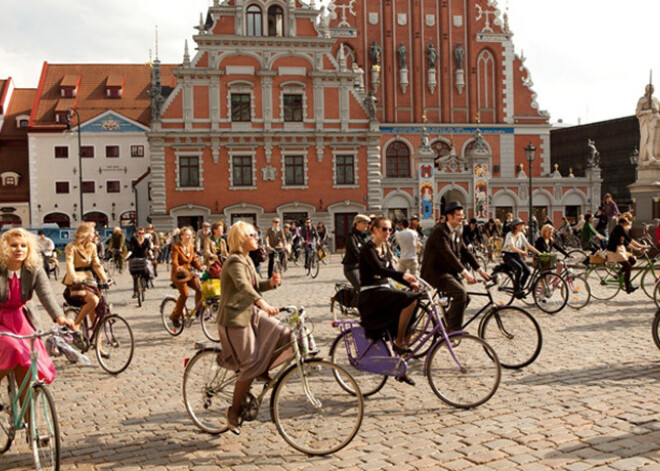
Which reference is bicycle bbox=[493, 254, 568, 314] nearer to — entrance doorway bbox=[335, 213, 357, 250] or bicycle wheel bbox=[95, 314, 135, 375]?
bicycle wheel bbox=[95, 314, 135, 375]

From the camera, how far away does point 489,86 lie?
4572 cm

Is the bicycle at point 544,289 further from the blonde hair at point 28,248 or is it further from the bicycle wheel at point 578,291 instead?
the blonde hair at point 28,248

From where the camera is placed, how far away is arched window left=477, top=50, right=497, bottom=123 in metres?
45.5

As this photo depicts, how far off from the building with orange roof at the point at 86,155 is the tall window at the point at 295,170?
15680mm

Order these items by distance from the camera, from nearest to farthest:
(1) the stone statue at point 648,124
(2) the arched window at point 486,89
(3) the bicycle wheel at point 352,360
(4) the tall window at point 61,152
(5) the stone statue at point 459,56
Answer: (3) the bicycle wheel at point 352,360 → (1) the stone statue at point 648,124 → (5) the stone statue at point 459,56 → (2) the arched window at point 486,89 → (4) the tall window at point 61,152

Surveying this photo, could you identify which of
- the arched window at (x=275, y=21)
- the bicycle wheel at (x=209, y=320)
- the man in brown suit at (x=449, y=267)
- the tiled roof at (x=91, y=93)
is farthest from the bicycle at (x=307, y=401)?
the tiled roof at (x=91, y=93)

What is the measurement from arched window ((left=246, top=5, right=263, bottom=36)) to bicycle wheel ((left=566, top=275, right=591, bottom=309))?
26.4 m

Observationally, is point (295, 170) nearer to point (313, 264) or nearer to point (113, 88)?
point (313, 264)

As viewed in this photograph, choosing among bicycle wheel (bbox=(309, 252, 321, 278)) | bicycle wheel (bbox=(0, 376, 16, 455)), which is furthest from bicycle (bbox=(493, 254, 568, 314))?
bicycle wheel (bbox=(309, 252, 321, 278))

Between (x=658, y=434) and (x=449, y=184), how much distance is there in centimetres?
Answer: 3388

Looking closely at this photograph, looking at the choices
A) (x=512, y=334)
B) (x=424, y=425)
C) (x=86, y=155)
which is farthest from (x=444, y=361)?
(x=86, y=155)

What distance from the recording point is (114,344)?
850 cm

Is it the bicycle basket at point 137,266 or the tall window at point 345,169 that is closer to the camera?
the bicycle basket at point 137,266

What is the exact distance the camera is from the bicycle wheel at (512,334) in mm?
7504
